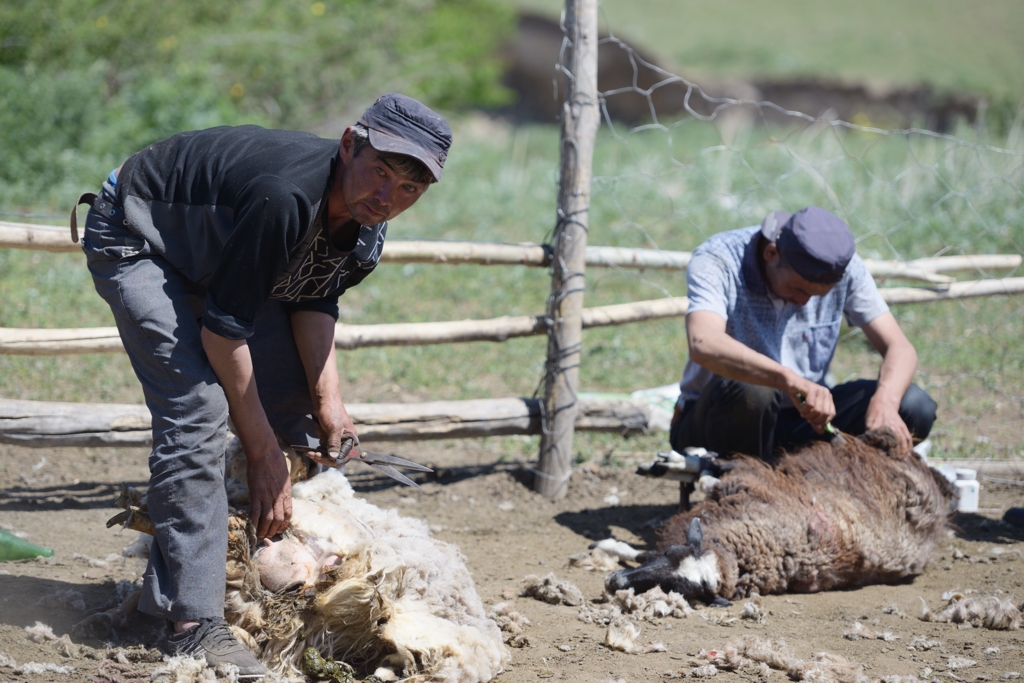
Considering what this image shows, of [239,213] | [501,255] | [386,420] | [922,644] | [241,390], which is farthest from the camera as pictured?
[501,255]

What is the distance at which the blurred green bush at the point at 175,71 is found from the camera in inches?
278

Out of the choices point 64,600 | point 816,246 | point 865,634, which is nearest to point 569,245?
point 816,246

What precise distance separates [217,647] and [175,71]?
26.5 feet

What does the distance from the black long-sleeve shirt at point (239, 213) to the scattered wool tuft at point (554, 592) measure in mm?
1260

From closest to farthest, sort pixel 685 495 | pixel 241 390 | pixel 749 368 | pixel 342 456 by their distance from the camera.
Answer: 1. pixel 241 390
2. pixel 342 456
3. pixel 749 368
4. pixel 685 495

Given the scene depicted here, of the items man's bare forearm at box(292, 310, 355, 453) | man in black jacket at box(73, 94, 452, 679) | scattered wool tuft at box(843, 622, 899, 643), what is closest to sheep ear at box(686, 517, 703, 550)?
scattered wool tuft at box(843, 622, 899, 643)

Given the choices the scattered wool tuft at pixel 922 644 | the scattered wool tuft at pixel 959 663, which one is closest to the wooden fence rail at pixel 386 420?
the scattered wool tuft at pixel 922 644

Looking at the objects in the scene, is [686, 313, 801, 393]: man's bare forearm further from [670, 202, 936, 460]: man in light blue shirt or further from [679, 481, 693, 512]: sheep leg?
[679, 481, 693, 512]: sheep leg

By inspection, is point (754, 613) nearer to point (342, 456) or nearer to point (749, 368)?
point (749, 368)

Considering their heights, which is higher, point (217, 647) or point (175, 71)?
point (175, 71)

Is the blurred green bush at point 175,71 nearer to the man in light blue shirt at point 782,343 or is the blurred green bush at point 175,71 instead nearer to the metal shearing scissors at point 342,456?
the metal shearing scissors at point 342,456

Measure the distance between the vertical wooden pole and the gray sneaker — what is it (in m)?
1.95

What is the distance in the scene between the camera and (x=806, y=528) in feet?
9.78

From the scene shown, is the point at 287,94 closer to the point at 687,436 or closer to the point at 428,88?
the point at 428,88
